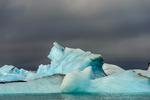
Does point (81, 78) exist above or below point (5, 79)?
below

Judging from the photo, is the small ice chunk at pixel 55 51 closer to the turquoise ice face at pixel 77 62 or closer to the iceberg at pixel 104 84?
the turquoise ice face at pixel 77 62

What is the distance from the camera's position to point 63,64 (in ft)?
52.4

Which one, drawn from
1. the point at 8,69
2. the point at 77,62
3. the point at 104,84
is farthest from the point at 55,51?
the point at 104,84

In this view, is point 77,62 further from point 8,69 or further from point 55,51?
point 8,69

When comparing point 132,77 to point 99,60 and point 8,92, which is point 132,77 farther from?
point 8,92

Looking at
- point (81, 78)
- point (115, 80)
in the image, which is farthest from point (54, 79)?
point (115, 80)

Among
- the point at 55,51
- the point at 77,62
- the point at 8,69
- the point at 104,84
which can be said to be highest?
the point at 55,51

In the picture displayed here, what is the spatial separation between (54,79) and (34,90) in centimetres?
142

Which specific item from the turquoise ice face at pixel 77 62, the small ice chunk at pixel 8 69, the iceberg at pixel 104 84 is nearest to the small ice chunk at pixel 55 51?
the turquoise ice face at pixel 77 62

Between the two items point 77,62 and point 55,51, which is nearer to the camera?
point 77,62

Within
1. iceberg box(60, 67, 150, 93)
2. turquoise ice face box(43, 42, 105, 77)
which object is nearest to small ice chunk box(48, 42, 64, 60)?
turquoise ice face box(43, 42, 105, 77)

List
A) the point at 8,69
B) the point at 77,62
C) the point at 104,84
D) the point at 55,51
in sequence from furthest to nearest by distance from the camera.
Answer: the point at 8,69 → the point at 55,51 → the point at 77,62 → the point at 104,84

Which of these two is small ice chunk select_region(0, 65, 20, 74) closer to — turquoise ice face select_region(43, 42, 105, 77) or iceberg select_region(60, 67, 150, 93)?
turquoise ice face select_region(43, 42, 105, 77)

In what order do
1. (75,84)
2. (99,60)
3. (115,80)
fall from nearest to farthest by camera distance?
1. (75,84)
2. (115,80)
3. (99,60)
